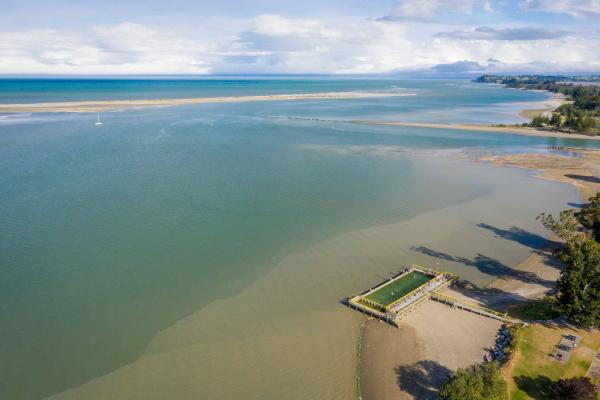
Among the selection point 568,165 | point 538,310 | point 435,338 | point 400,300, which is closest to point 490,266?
point 538,310

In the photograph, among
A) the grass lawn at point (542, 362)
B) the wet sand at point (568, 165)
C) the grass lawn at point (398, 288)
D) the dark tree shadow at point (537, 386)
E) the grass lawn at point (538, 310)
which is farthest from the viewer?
the wet sand at point (568, 165)

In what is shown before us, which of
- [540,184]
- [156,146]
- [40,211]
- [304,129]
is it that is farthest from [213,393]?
[304,129]

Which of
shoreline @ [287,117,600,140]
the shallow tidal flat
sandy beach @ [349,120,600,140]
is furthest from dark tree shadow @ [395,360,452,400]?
sandy beach @ [349,120,600,140]

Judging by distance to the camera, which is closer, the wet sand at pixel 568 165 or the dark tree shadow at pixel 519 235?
the dark tree shadow at pixel 519 235

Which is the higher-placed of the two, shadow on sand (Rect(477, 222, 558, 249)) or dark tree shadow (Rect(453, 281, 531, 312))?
shadow on sand (Rect(477, 222, 558, 249))

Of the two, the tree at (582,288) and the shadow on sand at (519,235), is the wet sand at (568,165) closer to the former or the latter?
the shadow on sand at (519,235)

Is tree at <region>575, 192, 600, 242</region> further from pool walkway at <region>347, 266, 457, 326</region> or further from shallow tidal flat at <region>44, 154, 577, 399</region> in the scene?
pool walkway at <region>347, 266, 457, 326</region>

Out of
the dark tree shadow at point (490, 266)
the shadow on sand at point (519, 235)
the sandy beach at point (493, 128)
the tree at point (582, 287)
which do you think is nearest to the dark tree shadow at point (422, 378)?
the tree at point (582, 287)
